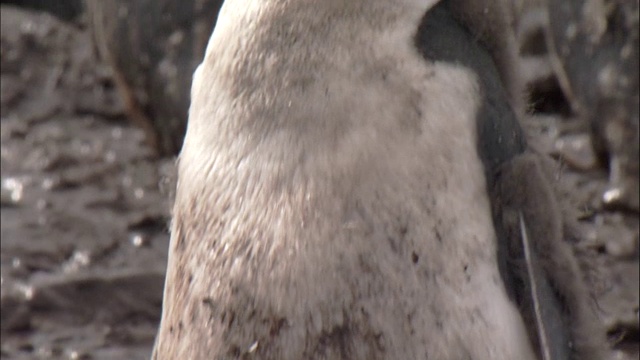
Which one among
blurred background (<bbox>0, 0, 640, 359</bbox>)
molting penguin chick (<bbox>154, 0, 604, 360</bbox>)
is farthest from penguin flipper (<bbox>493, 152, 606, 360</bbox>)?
blurred background (<bbox>0, 0, 640, 359</bbox>)

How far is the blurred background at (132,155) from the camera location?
13.4 feet

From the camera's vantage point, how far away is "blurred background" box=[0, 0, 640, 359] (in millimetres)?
4082

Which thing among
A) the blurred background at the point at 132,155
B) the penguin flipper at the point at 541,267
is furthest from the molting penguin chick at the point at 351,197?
the blurred background at the point at 132,155

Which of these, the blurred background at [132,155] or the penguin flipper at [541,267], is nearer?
the penguin flipper at [541,267]

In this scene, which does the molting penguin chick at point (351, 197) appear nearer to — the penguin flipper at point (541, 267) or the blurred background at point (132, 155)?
the penguin flipper at point (541, 267)

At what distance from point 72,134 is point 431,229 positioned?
3553 millimetres

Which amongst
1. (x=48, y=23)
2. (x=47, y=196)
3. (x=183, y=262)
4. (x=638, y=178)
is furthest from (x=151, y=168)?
(x=183, y=262)

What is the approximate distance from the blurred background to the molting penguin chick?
1.26m

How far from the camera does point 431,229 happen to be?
2.22 meters

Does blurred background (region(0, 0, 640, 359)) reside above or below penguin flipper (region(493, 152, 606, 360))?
below

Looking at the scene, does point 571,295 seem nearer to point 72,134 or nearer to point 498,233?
point 498,233

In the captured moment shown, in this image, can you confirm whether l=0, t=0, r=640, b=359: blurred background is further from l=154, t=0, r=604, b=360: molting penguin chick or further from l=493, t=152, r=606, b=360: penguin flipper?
l=154, t=0, r=604, b=360: molting penguin chick

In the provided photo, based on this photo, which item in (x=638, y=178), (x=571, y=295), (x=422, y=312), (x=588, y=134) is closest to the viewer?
(x=422, y=312)

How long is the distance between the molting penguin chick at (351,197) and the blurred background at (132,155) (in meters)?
1.26
